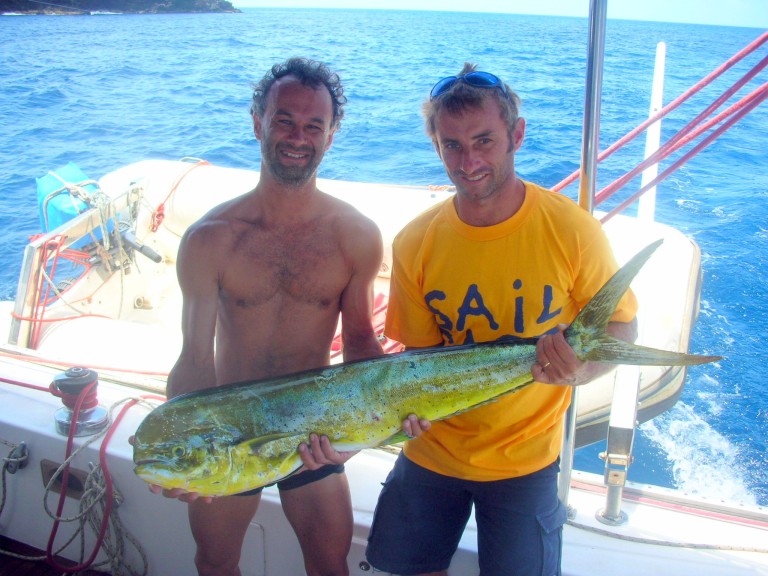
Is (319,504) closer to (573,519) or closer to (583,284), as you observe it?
(573,519)

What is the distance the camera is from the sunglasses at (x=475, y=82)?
1.62 meters

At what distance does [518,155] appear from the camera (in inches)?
447

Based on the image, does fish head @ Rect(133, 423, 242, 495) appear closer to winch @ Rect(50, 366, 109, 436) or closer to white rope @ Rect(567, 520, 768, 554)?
winch @ Rect(50, 366, 109, 436)

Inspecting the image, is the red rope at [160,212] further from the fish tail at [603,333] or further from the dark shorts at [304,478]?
the fish tail at [603,333]

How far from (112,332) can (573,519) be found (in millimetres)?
2939

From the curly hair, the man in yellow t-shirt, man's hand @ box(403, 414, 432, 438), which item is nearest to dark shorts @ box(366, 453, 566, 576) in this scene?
the man in yellow t-shirt

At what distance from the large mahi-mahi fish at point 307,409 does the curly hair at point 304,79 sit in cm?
88

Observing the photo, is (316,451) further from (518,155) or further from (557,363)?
(518,155)

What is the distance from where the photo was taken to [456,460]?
67.9 inches

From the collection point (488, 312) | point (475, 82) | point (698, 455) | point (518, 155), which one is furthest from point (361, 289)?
point (518, 155)

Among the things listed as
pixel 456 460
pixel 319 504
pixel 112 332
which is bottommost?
pixel 112 332

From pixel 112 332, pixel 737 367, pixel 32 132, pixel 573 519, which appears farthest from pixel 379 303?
pixel 32 132

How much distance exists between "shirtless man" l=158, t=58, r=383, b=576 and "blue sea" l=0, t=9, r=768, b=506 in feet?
10.1

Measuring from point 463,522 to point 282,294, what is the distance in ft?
2.88
